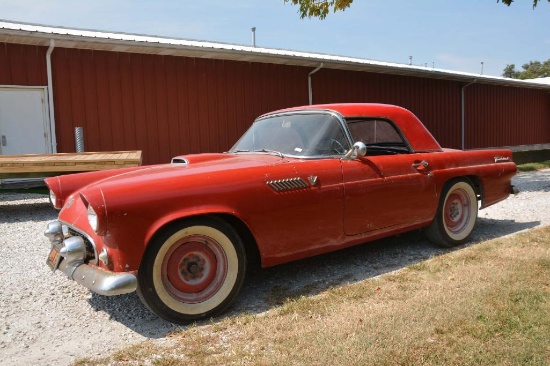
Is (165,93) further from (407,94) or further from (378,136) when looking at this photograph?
(407,94)

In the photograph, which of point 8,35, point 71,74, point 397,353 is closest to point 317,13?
point 71,74

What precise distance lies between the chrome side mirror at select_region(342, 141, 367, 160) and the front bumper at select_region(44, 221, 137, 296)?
2051mm

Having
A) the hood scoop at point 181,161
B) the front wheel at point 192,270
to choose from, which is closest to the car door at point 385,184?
the front wheel at point 192,270

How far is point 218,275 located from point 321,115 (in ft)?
5.95

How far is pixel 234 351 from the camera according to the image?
8.60ft

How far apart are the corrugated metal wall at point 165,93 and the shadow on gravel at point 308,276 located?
6207mm

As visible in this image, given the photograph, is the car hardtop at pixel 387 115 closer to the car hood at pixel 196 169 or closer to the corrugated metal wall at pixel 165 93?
the car hood at pixel 196 169

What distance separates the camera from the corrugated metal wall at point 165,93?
8938 millimetres

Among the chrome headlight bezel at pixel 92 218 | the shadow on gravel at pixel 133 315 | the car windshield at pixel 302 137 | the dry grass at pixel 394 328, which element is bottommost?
the shadow on gravel at pixel 133 315

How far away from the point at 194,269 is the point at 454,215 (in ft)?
10.2

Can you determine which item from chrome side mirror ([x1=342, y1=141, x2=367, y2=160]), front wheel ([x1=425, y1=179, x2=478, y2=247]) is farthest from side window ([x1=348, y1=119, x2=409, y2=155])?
front wheel ([x1=425, y1=179, x2=478, y2=247])

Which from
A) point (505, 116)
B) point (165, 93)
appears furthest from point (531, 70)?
point (165, 93)

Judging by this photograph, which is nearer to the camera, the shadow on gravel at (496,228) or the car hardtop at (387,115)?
the car hardtop at (387,115)

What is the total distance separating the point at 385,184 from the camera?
164 inches
